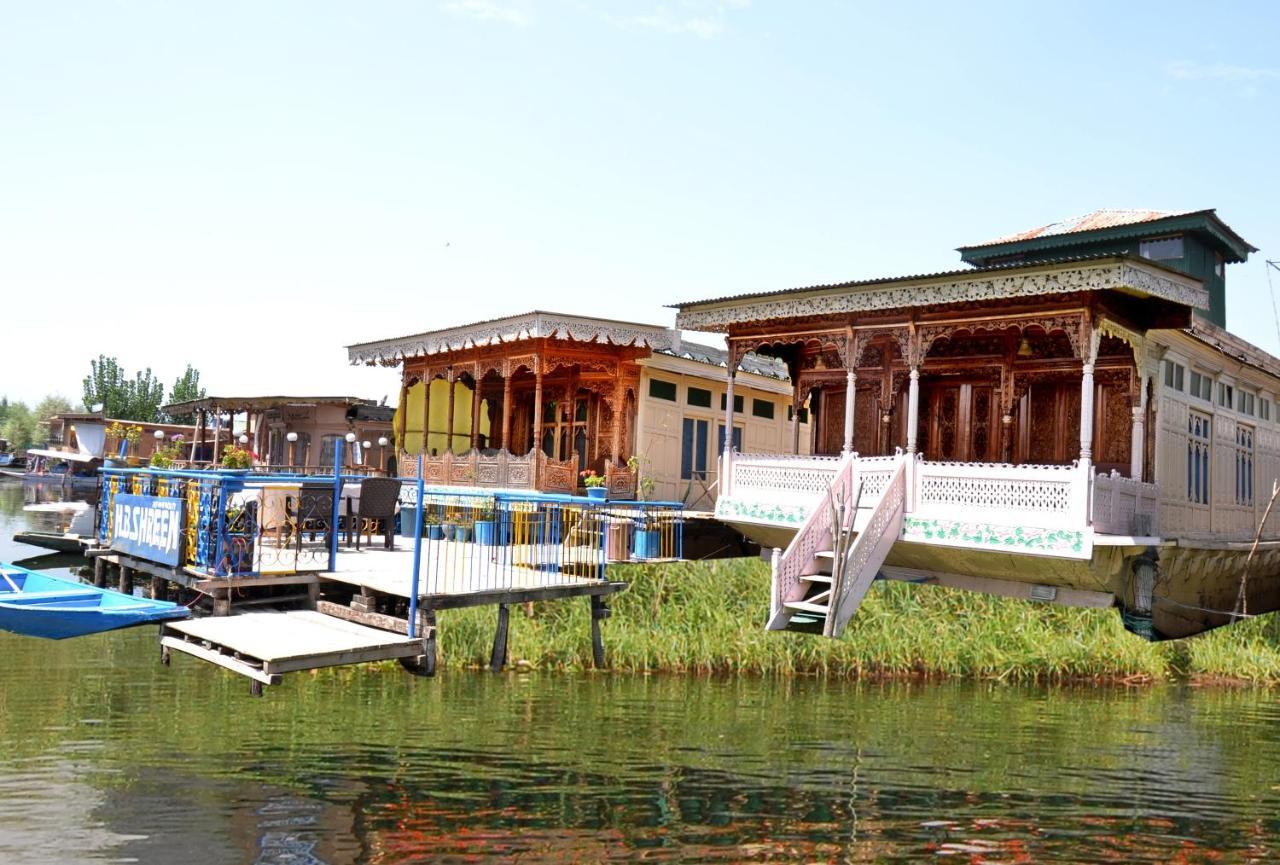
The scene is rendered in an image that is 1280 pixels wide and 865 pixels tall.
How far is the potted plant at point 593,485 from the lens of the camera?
1961 centimetres

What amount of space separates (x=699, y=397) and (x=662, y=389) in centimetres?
132

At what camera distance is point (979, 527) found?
44.5 feet

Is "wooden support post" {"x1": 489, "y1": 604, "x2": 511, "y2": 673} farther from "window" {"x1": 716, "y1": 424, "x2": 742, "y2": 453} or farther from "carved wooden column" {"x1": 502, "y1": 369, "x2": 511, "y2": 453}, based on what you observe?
"window" {"x1": 716, "y1": 424, "x2": 742, "y2": 453}

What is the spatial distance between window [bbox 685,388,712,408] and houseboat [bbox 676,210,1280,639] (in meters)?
3.46

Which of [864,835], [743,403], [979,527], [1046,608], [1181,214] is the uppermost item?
[1181,214]

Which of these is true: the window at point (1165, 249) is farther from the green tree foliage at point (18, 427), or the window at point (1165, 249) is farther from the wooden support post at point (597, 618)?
the green tree foliage at point (18, 427)

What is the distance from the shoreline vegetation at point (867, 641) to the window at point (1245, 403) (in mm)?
4092

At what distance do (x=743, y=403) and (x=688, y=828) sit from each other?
53.5 ft

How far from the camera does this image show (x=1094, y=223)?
2162cm

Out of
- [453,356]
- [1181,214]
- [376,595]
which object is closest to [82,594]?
[376,595]

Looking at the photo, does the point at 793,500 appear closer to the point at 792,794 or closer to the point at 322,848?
the point at 792,794

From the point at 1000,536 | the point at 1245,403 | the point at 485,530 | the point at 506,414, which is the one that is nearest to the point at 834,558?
the point at 1000,536

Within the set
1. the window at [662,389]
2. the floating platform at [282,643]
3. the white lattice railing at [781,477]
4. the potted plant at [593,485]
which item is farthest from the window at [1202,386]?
the floating platform at [282,643]

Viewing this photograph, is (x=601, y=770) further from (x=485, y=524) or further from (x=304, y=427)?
(x=304, y=427)
